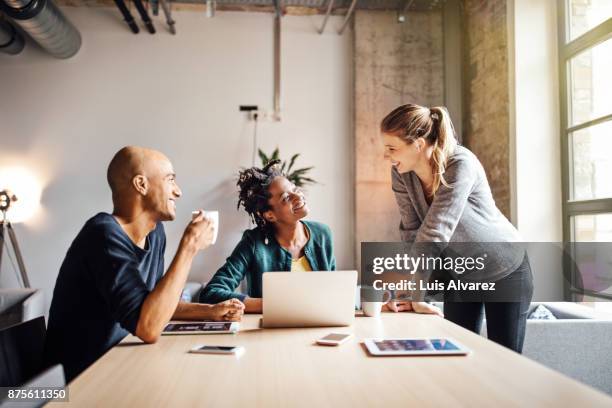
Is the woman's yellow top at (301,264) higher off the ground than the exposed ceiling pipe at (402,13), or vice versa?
the exposed ceiling pipe at (402,13)

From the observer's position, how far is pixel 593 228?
3809 millimetres

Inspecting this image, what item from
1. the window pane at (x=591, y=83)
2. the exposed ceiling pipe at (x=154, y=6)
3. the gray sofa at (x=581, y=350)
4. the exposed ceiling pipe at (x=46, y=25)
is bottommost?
the gray sofa at (x=581, y=350)

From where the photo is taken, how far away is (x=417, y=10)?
5.46 metres

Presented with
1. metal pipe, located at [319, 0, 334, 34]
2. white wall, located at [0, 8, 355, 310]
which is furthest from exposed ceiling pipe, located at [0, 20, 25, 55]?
metal pipe, located at [319, 0, 334, 34]

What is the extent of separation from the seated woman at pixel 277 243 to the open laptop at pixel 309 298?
1.94ft

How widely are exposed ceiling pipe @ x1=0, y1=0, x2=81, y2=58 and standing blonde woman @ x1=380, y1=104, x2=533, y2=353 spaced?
3.34 metres

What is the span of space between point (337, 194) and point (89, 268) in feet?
13.1

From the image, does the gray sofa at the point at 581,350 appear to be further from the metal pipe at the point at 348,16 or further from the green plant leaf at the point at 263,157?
the metal pipe at the point at 348,16

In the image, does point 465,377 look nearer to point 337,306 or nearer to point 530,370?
point 530,370

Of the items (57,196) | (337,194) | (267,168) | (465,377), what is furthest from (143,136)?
(465,377)

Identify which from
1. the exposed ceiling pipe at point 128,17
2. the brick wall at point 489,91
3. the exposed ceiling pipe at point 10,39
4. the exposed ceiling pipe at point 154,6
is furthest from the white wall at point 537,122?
the exposed ceiling pipe at point 10,39

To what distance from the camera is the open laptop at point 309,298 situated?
165cm

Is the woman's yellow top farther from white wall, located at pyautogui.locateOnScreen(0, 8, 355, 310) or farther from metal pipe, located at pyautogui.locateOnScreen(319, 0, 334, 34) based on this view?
metal pipe, located at pyautogui.locateOnScreen(319, 0, 334, 34)

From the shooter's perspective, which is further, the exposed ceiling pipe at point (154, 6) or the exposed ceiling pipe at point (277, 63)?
the exposed ceiling pipe at point (277, 63)
